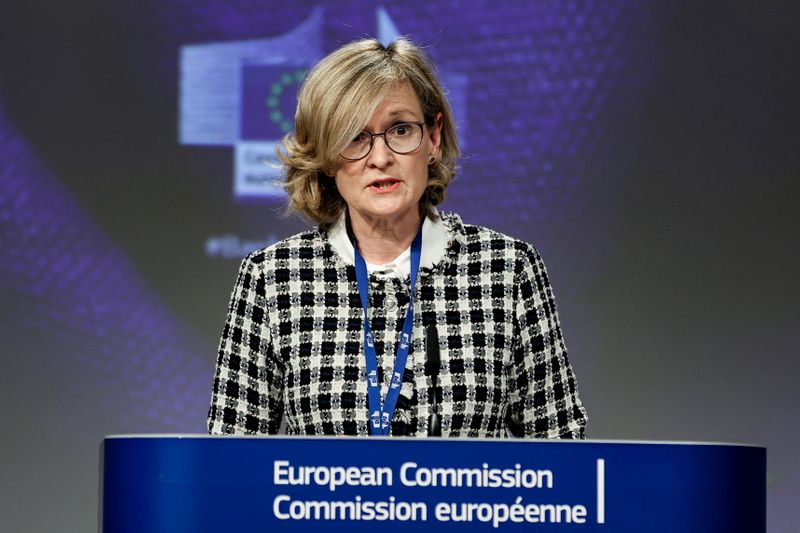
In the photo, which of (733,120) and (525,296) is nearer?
(525,296)

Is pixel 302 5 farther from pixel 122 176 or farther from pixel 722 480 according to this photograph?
pixel 722 480

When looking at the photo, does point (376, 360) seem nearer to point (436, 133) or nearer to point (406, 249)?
point (406, 249)

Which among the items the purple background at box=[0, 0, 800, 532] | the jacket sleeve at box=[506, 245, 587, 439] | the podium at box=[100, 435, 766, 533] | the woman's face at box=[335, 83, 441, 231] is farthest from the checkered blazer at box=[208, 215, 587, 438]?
the purple background at box=[0, 0, 800, 532]

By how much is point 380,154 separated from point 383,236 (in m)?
0.20

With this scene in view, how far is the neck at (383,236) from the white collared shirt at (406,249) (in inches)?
0.5

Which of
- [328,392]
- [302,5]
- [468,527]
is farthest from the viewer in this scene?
[302,5]

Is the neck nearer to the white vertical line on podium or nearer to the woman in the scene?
the woman

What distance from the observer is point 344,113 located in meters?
1.98

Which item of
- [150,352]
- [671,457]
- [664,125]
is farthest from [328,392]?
[664,125]

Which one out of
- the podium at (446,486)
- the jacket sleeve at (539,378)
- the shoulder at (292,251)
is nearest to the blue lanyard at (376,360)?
the shoulder at (292,251)

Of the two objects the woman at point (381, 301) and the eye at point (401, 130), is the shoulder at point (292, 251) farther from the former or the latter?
the eye at point (401, 130)

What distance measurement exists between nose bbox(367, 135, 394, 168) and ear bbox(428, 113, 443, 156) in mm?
174

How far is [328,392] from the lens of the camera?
2.00m

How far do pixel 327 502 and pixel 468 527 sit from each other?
169 mm
